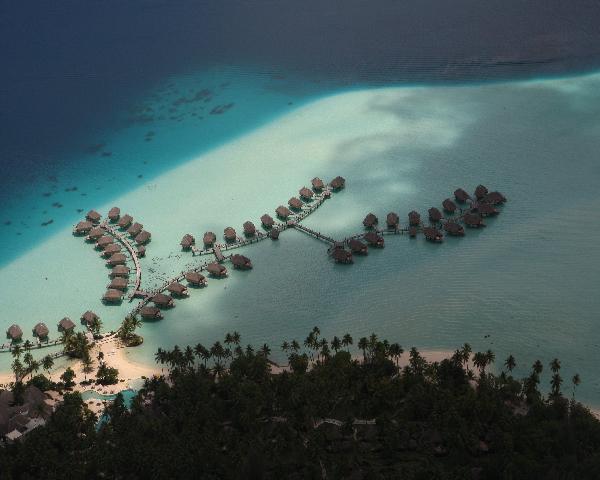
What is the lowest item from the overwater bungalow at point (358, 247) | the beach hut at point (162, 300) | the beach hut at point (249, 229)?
the beach hut at point (162, 300)

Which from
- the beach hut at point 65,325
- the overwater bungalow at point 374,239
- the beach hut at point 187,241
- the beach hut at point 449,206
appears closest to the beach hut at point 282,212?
the beach hut at point 187,241

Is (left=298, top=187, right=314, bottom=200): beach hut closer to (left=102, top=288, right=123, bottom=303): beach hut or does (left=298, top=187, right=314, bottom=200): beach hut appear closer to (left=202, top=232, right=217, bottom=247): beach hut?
(left=202, top=232, right=217, bottom=247): beach hut

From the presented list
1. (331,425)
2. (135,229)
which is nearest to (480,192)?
(331,425)

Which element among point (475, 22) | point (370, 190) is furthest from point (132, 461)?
point (475, 22)

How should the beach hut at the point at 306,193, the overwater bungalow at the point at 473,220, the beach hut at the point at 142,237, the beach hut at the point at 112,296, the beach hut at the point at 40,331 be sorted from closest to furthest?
the beach hut at the point at 40,331 < the beach hut at the point at 112,296 < the overwater bungalow at the point at 473,220 < the beach hut at the point at 142,237 < the beach hut at the point at 306,193

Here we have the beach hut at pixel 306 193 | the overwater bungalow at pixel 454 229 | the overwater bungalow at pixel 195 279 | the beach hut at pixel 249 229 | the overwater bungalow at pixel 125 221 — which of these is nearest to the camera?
the overwater bungalow at pixel 195 279

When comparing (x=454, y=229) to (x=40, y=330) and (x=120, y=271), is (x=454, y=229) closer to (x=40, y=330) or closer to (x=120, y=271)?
(x=120, y=271)

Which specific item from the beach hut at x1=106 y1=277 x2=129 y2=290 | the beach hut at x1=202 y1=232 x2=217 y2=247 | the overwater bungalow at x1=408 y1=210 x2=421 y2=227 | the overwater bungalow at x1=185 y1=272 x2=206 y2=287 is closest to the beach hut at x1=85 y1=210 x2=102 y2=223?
the beach hut at x1=106 y1=277 x2=129 y2=290

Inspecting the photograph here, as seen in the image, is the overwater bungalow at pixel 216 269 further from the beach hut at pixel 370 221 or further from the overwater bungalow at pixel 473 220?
the overwater bungalow at pixel 473 220
